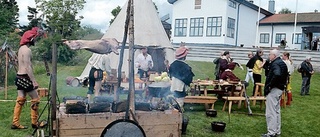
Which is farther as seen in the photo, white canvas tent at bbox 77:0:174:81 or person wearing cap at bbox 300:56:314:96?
person wearing cap at bbox 300:56:314:96

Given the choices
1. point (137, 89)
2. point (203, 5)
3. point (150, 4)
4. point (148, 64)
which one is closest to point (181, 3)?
point (203, 5)

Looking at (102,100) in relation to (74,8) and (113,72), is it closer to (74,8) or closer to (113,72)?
(113,72)

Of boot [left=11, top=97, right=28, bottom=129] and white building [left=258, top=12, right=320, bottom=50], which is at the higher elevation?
white building [left=258, top=12, right=320, bottom=50]

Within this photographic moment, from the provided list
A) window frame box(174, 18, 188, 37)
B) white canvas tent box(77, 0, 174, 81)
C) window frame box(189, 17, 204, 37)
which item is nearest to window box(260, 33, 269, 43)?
window frame box(189, 17, 204, 37)

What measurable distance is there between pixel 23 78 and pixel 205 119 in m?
3.55

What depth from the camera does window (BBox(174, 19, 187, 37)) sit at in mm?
26297

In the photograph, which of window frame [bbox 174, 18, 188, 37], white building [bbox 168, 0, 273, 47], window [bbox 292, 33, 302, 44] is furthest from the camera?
window frame [bbox 174, 18, 188, 37]

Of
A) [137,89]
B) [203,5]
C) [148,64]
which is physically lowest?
[137,89]

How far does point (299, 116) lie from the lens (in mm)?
7359

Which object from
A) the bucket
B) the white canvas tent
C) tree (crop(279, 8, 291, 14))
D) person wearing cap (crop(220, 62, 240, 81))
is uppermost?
tree (crop(279, 8, 291, 14))

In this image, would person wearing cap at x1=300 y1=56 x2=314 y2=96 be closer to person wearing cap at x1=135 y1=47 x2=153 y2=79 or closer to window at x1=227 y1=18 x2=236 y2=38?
person wearing cap at x1=135 y1=47 x2=153 y2=79

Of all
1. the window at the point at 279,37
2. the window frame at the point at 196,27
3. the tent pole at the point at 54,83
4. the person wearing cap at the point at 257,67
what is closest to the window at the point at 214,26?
the window frame at the point at 196,27

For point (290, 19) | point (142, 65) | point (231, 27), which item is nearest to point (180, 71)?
point (142, 65)

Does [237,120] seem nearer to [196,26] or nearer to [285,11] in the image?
[196,26]
